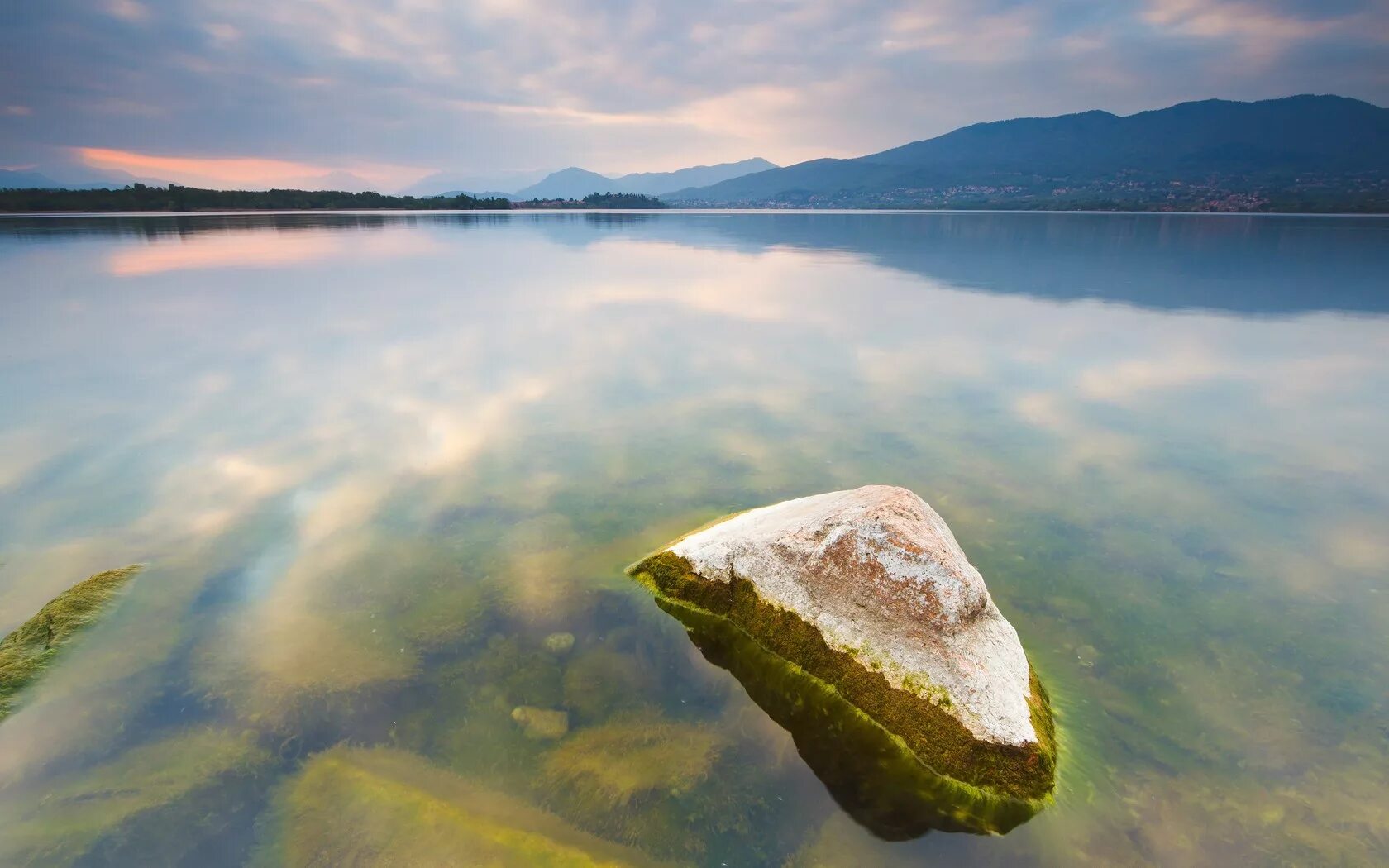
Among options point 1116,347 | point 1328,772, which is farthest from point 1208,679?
point 1116,347

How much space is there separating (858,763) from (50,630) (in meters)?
10.7

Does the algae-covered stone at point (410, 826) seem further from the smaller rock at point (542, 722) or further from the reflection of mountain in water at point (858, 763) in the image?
the reflection of mountain in water at point (858, 763)

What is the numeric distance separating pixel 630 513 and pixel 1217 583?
32.0ft

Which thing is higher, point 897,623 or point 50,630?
point 897,623

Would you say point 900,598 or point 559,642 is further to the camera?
point 559,642

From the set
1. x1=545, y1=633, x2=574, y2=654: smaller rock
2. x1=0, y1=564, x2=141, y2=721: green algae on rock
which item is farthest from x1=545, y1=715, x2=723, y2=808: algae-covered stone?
x1=0, y1=564, x2=141, y2=721: green algae on rock

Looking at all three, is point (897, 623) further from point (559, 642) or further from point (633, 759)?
point (559, 642)

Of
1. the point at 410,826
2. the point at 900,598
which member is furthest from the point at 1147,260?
the point at 410,826

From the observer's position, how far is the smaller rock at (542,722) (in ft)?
23.3

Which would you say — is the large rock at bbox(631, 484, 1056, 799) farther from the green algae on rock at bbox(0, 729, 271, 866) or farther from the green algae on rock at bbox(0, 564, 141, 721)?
the green algae on rock at bbox(0, 564, 141, 721)

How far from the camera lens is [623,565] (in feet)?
33.6

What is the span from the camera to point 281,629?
338 inches

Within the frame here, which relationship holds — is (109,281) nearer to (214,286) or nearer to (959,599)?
(214,286)

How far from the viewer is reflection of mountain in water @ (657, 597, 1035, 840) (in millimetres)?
6145
